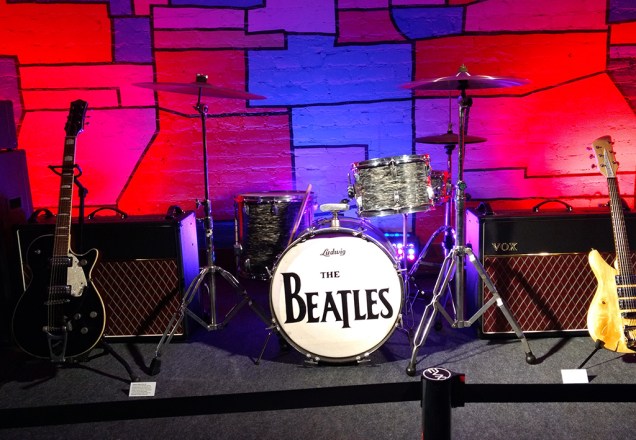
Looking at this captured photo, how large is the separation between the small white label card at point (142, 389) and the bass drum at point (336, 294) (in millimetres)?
710

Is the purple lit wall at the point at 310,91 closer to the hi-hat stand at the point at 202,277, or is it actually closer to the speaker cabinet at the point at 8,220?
the speaker cabinet at the point at 8,220

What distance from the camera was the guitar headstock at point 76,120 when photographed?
115 inches

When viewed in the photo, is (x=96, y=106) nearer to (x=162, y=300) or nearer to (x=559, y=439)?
(x=162, y=300)

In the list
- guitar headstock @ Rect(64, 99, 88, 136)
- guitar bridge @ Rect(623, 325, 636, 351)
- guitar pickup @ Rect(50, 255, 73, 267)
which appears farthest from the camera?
guitar headstock @ Rect(64, 99, 88, 136)

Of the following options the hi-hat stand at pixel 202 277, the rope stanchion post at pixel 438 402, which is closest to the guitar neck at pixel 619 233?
the rope stanchion post at pixel 438 402

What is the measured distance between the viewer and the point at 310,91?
172 inches

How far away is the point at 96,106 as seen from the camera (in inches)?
172

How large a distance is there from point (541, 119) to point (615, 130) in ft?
2.01

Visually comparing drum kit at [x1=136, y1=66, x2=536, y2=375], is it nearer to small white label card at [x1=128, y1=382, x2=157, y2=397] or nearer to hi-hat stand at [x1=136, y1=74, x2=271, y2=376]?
hi-hat stand at [x1=136, y1=74, x2=271, y2=376]

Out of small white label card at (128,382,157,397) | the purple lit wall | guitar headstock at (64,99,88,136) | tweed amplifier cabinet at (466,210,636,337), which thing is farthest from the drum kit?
the purple lit wall

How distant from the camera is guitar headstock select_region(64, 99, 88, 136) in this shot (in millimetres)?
2916

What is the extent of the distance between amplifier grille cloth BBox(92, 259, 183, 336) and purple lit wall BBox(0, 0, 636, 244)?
133cm

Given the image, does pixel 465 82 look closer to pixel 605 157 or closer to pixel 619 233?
pixel 605 157

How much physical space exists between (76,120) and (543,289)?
2.85 metres
